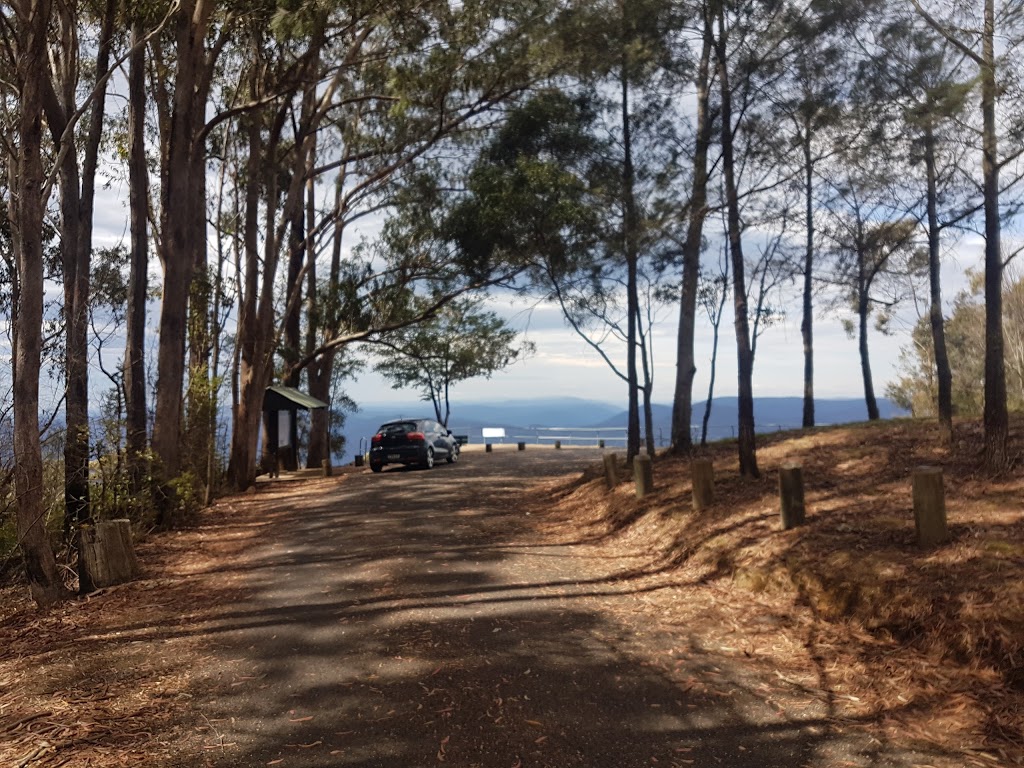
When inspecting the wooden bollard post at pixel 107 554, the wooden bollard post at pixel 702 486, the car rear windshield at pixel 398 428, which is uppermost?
the car rear windshield at pixel 398 428

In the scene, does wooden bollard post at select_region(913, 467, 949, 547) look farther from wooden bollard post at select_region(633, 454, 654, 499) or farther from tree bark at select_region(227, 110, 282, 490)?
tree bark at select_region(227, 110, 282, 490)

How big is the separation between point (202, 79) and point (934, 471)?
13.0 m

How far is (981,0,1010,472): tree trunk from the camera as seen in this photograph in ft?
26.9

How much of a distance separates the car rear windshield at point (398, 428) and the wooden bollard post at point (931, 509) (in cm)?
1723

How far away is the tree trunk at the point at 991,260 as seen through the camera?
8.19 metres

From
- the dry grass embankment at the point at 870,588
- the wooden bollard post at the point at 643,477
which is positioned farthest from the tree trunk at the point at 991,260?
the wooden bollard post at the point at 643,477

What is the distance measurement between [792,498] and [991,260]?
3.82 meters

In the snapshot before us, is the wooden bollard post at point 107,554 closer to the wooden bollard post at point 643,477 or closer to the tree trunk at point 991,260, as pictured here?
the wooden bollard post at point 643,477

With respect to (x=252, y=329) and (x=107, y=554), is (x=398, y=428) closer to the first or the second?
(x=252, y=329)

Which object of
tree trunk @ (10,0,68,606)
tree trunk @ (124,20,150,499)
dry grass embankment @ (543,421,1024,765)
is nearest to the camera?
dry grass embankment @ (543,421,1024,765)

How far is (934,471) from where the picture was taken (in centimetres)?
578

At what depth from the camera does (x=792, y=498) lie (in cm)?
712

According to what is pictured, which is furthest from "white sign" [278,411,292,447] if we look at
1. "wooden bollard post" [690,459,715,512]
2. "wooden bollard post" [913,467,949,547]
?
"wooden bollard post" [913,467,949,547]

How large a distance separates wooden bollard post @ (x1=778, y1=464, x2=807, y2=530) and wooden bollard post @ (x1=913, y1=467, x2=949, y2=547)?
4.57 ft
